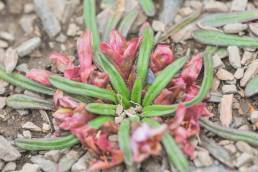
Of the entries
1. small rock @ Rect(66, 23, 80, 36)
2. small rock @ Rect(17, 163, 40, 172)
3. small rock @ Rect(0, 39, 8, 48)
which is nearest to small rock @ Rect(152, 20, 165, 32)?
small rock @ Rect(66, 23, 80, 36)

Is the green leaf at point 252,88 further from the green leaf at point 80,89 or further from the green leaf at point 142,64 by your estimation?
the green leaf at point 80,89

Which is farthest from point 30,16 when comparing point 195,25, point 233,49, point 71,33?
point 233,49

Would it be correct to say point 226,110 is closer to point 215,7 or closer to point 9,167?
point 215,7

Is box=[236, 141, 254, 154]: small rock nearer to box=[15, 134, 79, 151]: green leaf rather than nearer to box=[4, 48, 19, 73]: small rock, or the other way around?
box=[15, 134, 79, 151]: green leaf

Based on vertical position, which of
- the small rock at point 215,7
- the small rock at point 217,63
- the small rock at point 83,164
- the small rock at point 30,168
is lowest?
the small rock at point 30,168

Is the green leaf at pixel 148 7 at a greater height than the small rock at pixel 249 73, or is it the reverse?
the green leaf at pixel 148 7

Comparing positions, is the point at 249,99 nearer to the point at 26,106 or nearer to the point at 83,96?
the point at 83,96

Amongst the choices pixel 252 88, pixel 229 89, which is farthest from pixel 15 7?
pixel 252 88

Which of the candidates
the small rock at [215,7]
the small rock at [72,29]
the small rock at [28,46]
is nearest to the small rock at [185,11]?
the small rock at [215,7]
